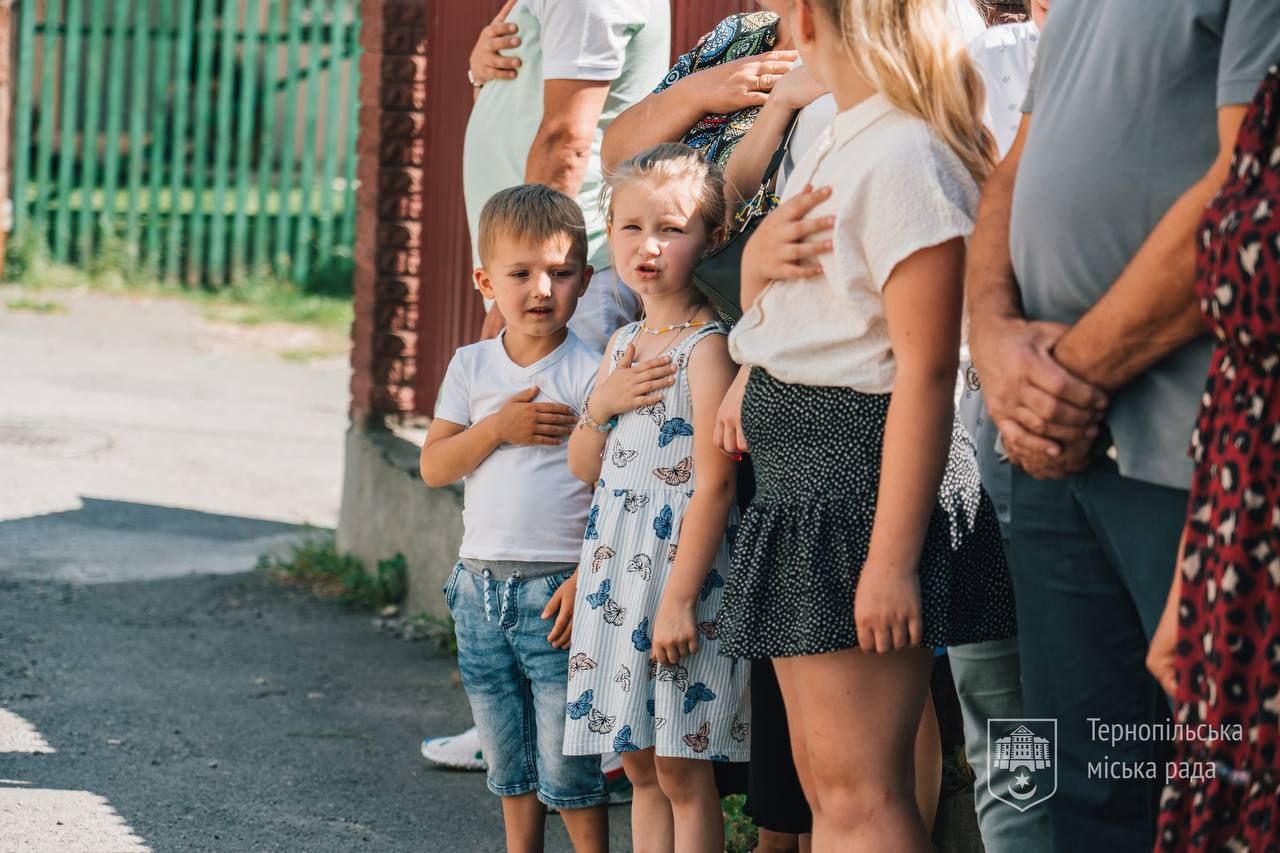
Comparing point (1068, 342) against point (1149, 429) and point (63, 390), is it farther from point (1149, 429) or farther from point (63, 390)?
point (63, 390)

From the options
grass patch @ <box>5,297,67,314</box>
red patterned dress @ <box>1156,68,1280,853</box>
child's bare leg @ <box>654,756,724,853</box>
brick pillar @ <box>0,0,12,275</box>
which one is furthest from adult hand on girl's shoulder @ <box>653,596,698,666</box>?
brick pillar @ <box>0,0,12,275</box>

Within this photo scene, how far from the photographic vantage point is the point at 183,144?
13.8m

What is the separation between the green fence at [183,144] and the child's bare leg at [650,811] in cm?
1140

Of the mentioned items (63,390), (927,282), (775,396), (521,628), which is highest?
(927,282)

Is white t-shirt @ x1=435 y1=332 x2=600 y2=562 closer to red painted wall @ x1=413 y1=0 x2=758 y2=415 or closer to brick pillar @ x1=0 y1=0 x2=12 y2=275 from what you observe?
red painted wall @ x1=413 y1=0 x2=758 y2=415

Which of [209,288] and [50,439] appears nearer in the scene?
[50,439]

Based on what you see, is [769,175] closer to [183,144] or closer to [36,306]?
[36,306]

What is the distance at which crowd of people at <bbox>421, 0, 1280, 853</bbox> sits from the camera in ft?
6.63

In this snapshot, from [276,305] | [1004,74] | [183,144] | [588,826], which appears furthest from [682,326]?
[183,144]

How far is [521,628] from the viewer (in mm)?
3490

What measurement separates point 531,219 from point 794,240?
99cm

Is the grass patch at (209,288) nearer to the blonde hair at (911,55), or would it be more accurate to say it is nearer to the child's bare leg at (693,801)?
the child's bare leg at (693,801)

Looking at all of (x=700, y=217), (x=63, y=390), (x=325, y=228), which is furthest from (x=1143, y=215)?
(x=325, y=228)

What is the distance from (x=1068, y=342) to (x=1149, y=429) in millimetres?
164
